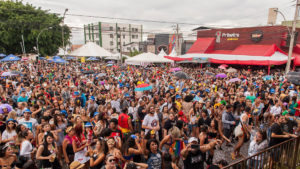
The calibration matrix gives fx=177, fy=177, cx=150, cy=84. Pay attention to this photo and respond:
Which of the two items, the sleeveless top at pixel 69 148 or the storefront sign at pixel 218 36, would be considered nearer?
the sleeveless top at pixel 69 148

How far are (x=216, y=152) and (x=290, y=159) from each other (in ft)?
6.36

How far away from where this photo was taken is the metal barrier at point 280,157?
3.92 metres

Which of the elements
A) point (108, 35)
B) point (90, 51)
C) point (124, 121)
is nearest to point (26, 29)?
point (90, 51)

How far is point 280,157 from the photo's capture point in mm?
4273

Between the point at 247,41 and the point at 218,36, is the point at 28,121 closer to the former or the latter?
the point at 247,41

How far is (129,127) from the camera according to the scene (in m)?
5.20

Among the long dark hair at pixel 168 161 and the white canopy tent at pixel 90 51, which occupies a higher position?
the white canopy tent at pixel 90 51

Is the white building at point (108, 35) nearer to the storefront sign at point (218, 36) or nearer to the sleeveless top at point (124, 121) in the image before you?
the storefront sign at point (218, 36)

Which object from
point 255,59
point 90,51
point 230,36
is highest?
point 230,36

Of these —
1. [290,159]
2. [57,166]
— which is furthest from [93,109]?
[290,159]

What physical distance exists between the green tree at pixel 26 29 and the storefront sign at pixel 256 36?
2890 centimetres

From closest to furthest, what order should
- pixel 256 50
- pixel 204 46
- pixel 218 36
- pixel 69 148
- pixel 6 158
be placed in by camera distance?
pixel 6 158 < pixel 69 148 < pixel 256 50 < pixel 218 36 < pixel 204 46

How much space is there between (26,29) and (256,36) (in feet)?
120

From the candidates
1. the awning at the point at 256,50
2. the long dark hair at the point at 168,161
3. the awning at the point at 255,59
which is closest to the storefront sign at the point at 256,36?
the awning at the point at 256,50
